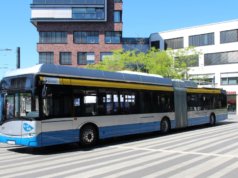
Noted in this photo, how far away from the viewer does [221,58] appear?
Result: 6294cm

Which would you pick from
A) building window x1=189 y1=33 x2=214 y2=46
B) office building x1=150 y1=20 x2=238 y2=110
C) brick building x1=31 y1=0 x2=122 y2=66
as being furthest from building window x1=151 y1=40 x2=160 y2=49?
brick building x1=31 y1=0 x2=122 y2=66

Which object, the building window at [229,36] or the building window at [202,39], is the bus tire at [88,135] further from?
the building window at [202,39]

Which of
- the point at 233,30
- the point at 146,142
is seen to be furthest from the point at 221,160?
the point at 233,30

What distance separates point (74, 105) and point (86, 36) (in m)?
52.3

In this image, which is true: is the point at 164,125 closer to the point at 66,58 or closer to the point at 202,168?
the point at 202,168

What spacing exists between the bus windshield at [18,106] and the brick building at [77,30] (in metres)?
50.7

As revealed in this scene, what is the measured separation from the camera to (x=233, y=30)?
61531 mm

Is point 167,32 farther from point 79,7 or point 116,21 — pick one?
point 79,7

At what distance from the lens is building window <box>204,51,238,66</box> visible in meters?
61.4

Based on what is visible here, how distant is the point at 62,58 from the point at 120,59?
1628cm

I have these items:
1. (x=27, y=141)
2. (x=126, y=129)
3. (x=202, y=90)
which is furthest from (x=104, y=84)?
(x=202, y=90)

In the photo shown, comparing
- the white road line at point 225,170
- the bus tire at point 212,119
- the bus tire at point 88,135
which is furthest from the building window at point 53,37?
the white road line at point 225,170

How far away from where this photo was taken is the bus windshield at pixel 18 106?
13.0 metres

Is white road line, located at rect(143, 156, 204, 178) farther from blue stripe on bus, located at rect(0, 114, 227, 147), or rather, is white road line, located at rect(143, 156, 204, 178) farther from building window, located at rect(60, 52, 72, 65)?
building window, located at rect(60, 52, 72, 65)
